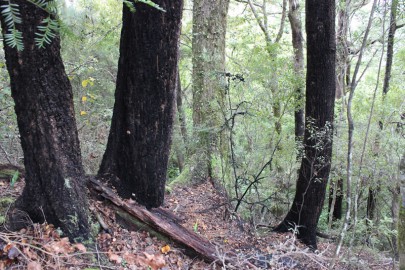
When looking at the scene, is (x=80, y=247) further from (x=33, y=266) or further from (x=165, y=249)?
(x=165, y=249)

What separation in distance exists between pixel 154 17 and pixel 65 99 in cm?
136

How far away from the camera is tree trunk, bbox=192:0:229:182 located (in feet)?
21.9

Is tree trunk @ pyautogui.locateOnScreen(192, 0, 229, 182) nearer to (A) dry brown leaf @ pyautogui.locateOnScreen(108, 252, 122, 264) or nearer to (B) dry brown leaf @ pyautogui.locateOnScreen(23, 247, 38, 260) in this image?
(A) dry brown leaf @ pyautogui.locateOnScreen(108, 252, 122, 264)

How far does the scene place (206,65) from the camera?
684 cm

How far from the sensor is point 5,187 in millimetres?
3891

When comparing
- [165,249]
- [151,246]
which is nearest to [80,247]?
[151,246]

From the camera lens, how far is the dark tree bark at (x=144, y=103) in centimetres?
364

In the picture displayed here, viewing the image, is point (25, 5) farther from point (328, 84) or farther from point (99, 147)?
point (99, 147)

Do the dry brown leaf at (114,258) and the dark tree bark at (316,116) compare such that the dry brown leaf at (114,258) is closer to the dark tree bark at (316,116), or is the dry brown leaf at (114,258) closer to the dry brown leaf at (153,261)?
the dry brown leaf at (153,261)

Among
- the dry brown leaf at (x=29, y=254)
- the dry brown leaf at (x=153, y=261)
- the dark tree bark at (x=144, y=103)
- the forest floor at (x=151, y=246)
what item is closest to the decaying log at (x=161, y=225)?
the forest floor at (x=151, y=246)

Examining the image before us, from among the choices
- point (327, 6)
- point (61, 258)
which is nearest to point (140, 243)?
point (61, 258)

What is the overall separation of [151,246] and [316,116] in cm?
335

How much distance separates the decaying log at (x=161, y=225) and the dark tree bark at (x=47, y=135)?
639 mm

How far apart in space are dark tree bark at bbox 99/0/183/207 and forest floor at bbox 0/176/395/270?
49 centimetres
